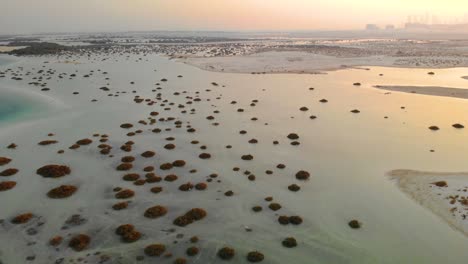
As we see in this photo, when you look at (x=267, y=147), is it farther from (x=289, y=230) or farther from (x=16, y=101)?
(x=16, y=101)

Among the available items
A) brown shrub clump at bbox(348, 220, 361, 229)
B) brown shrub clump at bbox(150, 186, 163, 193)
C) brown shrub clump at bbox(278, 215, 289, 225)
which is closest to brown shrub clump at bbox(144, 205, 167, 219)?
brown shrub clump at bbox(150, 186, 163, 193)

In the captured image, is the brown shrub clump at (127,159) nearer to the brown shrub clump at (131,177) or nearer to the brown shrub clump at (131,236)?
the brown shrub clump at (131,177)

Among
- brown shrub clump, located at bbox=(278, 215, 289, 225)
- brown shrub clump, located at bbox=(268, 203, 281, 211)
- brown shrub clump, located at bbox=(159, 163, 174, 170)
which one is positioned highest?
brown shrub clump, located at bbox=(159, 163, 174, 170)

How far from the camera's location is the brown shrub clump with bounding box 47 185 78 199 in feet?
93.5

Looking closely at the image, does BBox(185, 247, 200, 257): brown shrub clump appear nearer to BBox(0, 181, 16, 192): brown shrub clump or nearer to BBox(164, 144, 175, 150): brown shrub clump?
BBox(0, 181, 16, 192): brown shrub clump

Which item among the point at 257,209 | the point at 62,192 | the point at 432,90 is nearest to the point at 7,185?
the point at 62,192

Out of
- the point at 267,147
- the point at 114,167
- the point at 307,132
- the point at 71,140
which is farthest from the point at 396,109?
the point at 71,140

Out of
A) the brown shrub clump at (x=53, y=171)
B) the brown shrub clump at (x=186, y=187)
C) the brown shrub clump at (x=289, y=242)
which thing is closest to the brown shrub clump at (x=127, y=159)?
the brown shrub clump at (x=53, y=171)

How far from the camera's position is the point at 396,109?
56.4 m

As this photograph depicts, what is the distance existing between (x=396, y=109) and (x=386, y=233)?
37.5 m

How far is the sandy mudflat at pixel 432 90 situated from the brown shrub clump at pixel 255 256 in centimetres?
6110

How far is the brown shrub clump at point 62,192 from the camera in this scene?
93.5 feet

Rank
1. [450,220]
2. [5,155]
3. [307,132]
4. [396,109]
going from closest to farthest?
1. [450,220]
2. [5,155]
3. [307,132]
4. [396,109]

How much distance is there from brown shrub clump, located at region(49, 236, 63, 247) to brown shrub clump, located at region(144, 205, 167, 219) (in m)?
5.75
